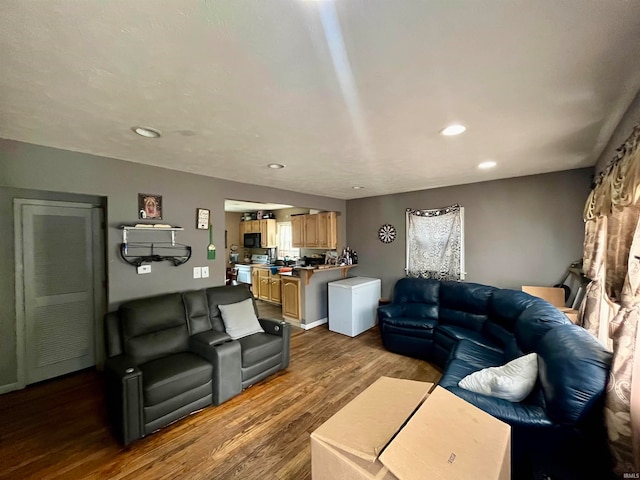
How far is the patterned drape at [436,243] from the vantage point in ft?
13.2

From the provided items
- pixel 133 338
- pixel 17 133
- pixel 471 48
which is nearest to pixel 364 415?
pixel 471 48

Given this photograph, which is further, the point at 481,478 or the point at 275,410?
the point at 275,410

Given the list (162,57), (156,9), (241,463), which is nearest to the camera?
(156,9)

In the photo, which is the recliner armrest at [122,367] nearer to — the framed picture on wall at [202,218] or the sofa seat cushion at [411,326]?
the framed picture on wall at [202,218]

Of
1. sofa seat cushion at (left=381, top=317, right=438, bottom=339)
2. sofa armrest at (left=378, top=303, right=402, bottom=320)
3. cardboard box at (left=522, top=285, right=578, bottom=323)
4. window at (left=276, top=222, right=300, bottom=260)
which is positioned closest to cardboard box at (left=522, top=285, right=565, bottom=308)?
cardboard box at (left=522, top=285, right=578, bottom=323)

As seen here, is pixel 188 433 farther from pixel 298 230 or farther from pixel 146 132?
pixel 298 230

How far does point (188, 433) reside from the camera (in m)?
2.10

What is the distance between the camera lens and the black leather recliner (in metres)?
1.96

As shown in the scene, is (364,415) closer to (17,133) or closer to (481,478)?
(481,478)

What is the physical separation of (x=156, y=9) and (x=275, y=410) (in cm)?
279

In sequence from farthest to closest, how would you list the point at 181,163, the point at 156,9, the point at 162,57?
the point at 181,163
the point at 162,57
the point at 156,9

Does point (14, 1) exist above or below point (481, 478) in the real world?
above

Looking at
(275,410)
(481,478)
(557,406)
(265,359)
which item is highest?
(481,478)

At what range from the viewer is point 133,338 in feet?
7.85
